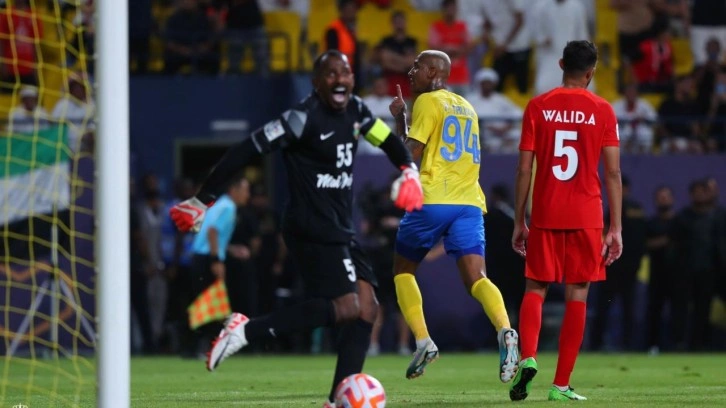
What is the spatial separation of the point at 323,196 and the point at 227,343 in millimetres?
927

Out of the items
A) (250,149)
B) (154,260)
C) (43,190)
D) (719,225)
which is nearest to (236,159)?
(250,149)

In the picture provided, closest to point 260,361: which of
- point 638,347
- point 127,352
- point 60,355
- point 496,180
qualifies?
point 60,355

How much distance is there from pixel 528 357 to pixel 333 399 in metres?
1.35

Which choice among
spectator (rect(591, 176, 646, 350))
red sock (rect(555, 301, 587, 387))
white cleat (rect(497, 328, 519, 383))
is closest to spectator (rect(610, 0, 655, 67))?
spectator (rect(591, 176, 646, 350))

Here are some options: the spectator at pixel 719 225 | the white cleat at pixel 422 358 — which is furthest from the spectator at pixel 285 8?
the white cleat at pixel 422 358

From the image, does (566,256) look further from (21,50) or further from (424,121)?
(21,50)

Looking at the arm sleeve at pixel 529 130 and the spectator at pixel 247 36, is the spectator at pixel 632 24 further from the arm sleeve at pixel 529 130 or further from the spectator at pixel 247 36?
the arm sleeve at pixel 529 130

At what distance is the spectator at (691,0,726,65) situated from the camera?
2102 cm

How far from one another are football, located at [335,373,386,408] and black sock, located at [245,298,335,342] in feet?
1.31

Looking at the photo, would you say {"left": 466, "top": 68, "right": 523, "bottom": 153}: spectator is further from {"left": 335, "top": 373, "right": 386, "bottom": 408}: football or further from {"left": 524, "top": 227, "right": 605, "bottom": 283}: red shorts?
{"left": 335, "top": 373, "right": 386, "bottom": 408}: football

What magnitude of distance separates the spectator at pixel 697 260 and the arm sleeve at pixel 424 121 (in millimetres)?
9381

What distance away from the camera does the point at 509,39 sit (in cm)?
2027

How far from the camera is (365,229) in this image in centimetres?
1814

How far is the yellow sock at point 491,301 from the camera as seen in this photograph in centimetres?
879
